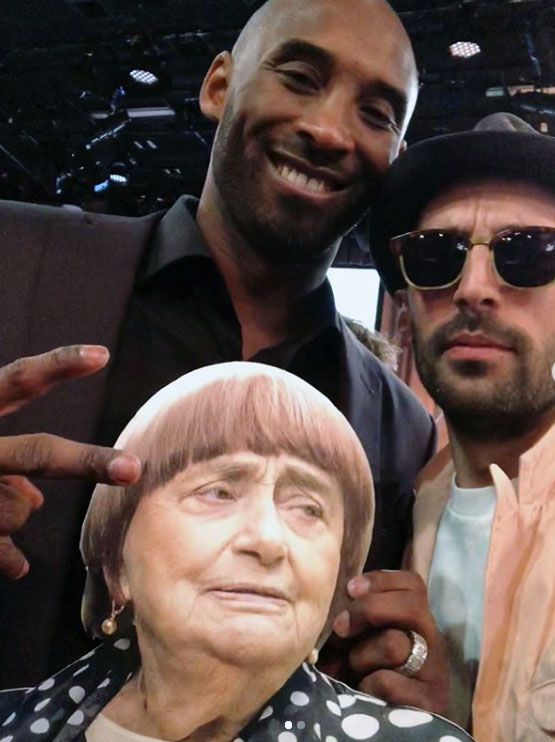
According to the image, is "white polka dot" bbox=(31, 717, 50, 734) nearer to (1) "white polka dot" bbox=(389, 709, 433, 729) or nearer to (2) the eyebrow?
(1) "white polka dot" bbox=(389, 709, 433, 729)

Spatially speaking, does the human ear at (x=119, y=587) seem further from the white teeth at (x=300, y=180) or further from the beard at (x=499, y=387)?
the white teeth at (x=300, y=180)

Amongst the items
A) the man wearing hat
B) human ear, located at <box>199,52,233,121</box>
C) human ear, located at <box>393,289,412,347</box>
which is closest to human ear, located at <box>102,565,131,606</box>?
the man wearing hat

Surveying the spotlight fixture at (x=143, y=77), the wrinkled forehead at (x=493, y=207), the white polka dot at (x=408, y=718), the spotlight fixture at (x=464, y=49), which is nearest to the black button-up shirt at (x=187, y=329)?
the wrinkled forehead at (x=493, y=207)

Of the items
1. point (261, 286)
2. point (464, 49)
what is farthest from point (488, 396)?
point (464, 49)

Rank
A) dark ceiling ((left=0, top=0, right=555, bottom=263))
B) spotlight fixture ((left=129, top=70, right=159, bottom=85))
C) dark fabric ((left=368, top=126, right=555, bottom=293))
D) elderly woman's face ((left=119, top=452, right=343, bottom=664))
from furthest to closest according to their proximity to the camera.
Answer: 1. spotlight fixture ((left=129, top=70, right=159, bottom=85))
2. dark ceiling ((left=0, top=0, right=555, bottom=263))
3. dark fabric ((left=368, top=126, right=555, bottom=293))
4. elderly woman's face ((left=119, top=452, right=343, bottom=664))

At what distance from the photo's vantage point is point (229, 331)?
1.17 meters

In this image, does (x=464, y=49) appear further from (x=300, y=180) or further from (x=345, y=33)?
(x=300, y=180)

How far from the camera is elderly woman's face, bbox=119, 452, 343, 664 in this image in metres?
0.71

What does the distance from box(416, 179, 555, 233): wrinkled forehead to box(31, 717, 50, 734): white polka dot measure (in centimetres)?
73

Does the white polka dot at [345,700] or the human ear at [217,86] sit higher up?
the human ear at [217,86]

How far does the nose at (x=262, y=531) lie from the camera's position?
2.34 ft

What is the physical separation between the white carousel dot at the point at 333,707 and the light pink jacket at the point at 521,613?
0.21m

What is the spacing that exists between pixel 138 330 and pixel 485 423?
1.46 ft

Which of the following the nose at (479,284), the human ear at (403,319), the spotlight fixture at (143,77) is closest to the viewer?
the nose at (479,284)
